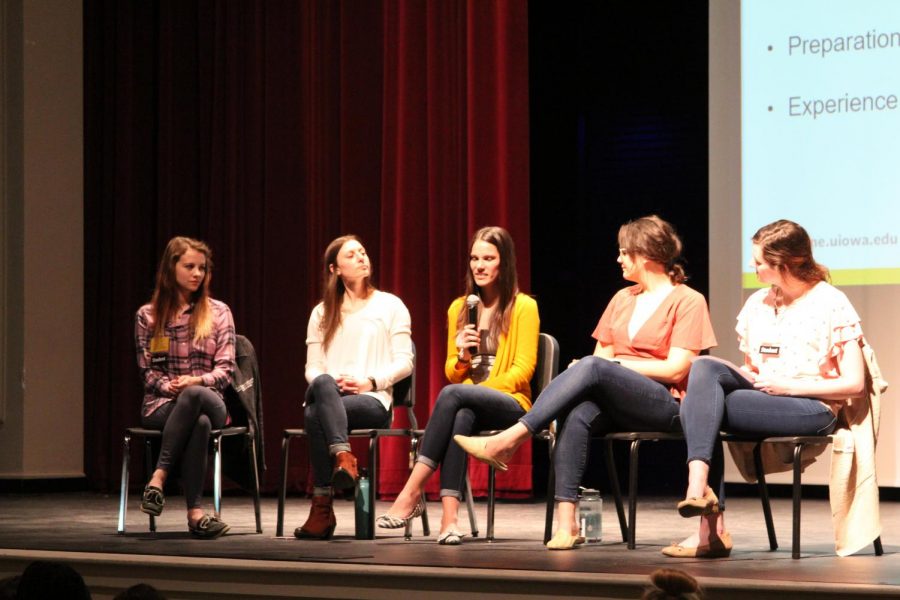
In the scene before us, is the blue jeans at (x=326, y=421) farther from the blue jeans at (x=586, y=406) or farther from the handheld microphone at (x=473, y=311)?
the blue jeans at (x=586, y=406)

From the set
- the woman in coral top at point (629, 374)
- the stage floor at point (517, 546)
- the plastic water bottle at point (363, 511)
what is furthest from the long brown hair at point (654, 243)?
the plastic water bottle at point (363, 511)

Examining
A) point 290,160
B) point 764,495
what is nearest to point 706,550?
point 764,495

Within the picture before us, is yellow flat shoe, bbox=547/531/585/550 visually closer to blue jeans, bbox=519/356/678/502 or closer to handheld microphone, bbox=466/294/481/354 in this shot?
blue jeans, bbox=519/356/678/502

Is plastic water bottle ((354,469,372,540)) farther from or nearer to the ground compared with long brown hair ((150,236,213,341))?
nearer to the ground

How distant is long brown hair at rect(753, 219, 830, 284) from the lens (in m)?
3.56

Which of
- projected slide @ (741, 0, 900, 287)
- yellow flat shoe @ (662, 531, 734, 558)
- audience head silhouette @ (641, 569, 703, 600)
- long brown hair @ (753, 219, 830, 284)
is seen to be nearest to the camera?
audience head silhouette @ (641, 569, 703, 600)

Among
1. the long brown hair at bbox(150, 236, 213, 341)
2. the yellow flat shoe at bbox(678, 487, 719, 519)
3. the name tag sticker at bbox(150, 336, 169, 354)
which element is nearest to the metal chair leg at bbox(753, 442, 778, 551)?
the yellow flat shoe at bbox(678, 487, 719, 519)

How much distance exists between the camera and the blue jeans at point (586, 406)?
11.9 ft

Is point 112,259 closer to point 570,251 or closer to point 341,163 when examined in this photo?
point 341,163

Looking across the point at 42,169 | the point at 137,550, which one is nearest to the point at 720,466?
the point at 137,550

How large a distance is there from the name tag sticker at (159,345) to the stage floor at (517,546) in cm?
62

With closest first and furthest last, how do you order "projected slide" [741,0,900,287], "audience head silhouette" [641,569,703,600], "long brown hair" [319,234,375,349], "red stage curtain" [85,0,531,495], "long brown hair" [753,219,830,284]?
"audience head silhouette" [641,569,703,600] → "long brown hair" [753,219,830,284] → "long brown hair" [319,234,375,349] → "projected slide" [741,0,900,287] → "red stage curtain" [85,0,531,495]

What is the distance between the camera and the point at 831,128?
510 cm

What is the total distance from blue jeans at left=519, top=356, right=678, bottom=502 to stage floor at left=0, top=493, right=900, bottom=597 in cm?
25
